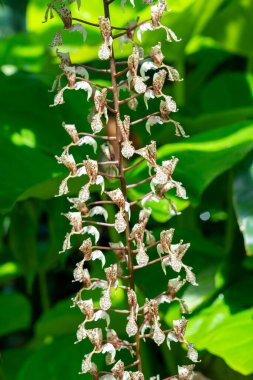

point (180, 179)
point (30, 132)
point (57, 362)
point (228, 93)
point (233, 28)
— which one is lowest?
point (57, 362)

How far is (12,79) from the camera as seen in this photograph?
1.32 metres

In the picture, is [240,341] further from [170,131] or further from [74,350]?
[170,131]

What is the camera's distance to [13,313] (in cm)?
145

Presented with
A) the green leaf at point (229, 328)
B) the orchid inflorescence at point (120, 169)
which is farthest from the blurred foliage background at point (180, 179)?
the orchid inflorescence at point (120, 169)

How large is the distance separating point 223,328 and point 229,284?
6.6 inches

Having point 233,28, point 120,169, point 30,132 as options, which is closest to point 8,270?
point 30,132

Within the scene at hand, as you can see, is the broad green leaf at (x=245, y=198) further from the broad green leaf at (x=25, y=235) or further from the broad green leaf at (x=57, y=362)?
the broad green leaf at (x=25, y=235)

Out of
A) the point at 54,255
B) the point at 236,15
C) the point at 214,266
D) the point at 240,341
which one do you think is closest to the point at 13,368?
the point at 54,255

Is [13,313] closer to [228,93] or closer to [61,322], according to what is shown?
[61,322]

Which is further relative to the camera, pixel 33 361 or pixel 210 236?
pixel 210 236

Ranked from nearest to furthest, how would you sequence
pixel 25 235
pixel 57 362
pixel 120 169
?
pixel 120 169 → pixel 57 362 → pixel 25 235

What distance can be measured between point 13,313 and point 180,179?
1.88ft

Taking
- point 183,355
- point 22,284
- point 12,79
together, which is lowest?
point 183,355

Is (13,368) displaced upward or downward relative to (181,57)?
downward
